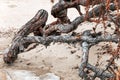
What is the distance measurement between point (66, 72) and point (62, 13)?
3.20ft

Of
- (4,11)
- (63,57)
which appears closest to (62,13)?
(63,57)

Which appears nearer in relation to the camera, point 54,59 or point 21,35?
point 21,35

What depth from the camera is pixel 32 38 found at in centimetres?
495

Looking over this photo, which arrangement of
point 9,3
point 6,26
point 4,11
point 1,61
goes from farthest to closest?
point 9,3 → point 4,11 → point 6,26 → point 1,61

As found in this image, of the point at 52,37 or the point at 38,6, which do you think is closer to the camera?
the point at 52,37

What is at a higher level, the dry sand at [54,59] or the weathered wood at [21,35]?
the weathered wood at [21,35]

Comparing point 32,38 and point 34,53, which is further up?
point 32,38

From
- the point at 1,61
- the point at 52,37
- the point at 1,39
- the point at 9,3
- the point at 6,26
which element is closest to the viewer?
the point at 52,37

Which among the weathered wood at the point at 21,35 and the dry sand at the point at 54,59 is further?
the weathered wood at the point at 21,35

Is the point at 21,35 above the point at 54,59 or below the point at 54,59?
above

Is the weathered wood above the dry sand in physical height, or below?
above

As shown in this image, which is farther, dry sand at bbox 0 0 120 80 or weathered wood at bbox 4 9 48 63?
weathered wood at bbox 4 9 48 63

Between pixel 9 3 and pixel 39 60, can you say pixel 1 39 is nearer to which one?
pixel 39 60

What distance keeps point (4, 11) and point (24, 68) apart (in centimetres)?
269
